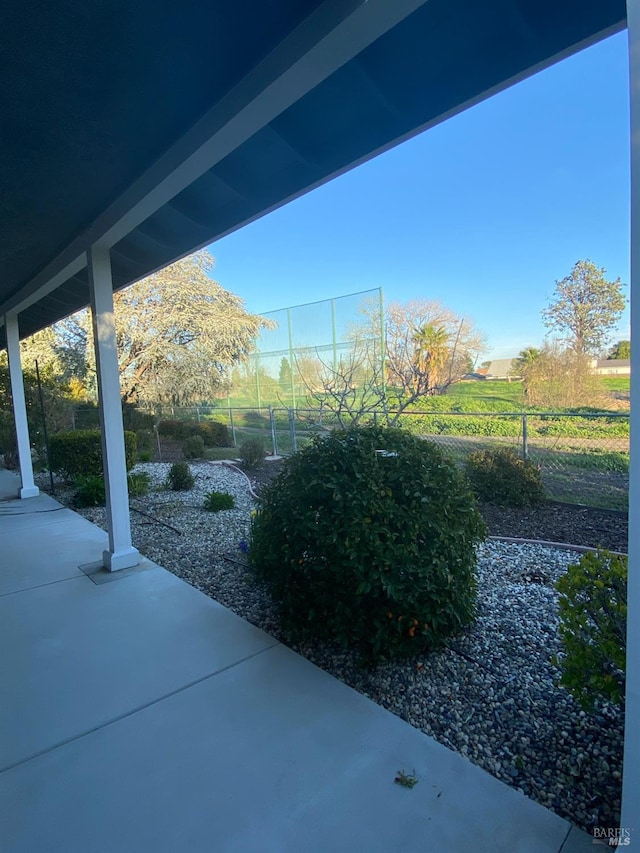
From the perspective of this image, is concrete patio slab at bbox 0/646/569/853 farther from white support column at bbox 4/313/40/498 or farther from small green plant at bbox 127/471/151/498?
white support column at bbox 4/313/40/498

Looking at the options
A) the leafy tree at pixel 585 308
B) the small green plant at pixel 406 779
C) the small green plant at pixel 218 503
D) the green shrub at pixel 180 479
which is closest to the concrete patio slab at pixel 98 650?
the small green plant at pixel 406 779

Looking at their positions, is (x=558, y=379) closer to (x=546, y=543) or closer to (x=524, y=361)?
(x=524, y=361)

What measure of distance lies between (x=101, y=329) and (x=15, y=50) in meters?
2.08

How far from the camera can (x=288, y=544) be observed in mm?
2375

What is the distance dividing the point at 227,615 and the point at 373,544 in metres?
1.27

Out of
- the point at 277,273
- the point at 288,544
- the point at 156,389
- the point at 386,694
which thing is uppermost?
the point at 277,273

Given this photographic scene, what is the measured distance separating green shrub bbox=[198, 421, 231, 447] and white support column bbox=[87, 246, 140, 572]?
320 inches

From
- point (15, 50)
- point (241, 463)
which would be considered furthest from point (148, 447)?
point (15, 50)

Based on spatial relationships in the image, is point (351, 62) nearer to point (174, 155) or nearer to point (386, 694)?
point (174, 155)

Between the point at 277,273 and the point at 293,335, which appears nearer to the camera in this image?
the point at 293,335

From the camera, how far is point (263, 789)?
1.57 m

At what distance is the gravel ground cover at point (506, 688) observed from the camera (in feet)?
5.10

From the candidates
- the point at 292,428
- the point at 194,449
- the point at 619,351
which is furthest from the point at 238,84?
the point at 619,351

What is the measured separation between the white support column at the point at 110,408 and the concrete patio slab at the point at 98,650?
1.15 ft
